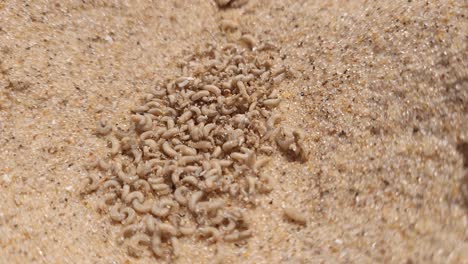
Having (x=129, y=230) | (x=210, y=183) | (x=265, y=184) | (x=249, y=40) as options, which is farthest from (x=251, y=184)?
(x=249, y=40)

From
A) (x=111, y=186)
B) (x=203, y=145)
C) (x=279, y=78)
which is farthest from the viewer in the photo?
(x=279, y=78)

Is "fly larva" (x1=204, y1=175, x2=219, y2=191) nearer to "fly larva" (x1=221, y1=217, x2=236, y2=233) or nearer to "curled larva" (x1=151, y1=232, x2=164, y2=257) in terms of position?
"fly larva" (x1=221, y1=217, x2=236, y2=233)

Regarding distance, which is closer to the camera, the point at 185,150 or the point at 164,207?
the point at 164,207

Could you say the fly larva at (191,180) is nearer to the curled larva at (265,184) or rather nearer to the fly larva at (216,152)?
the fly larva at (216,152)

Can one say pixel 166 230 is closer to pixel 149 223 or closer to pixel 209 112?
pixel 149 223

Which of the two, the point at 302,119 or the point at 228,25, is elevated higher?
the point at 228,25

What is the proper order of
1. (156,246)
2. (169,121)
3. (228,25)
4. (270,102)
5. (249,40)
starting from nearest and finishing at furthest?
(156,246), (169,121), (270,102), (249,40), (228,25)

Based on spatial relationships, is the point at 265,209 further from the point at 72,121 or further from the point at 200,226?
the point at 72,121
